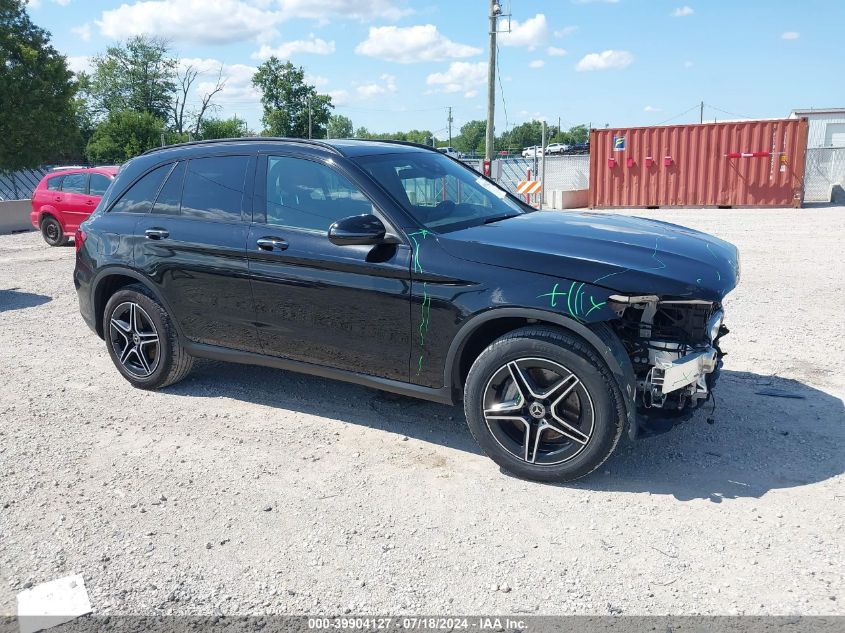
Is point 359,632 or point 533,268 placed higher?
point 533,268

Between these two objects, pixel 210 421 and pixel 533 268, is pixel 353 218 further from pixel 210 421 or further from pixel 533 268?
pixel 210 421

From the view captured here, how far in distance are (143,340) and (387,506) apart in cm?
275

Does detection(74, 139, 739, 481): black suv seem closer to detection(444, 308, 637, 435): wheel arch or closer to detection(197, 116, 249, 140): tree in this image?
detection(444, 308, 637, 435): wheel arch

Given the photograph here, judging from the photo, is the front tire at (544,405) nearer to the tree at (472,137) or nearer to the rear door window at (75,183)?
the rear door window at (75,183)

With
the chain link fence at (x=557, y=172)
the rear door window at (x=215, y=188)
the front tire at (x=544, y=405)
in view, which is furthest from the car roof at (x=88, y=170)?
the chain link fence at (x=557, y=172)

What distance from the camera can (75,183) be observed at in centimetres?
1516

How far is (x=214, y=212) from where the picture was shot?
4906 millimetres

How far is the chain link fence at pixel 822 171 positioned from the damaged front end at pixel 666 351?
2454cm

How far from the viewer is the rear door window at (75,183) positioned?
15.0 metres

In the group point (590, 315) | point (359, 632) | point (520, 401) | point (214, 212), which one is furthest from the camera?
point (214, 212)

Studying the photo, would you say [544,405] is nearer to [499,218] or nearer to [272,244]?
[499,218]

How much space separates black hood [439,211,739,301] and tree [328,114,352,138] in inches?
3139

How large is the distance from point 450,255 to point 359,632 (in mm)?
2001

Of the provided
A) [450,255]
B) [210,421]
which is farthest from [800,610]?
[210,421]
